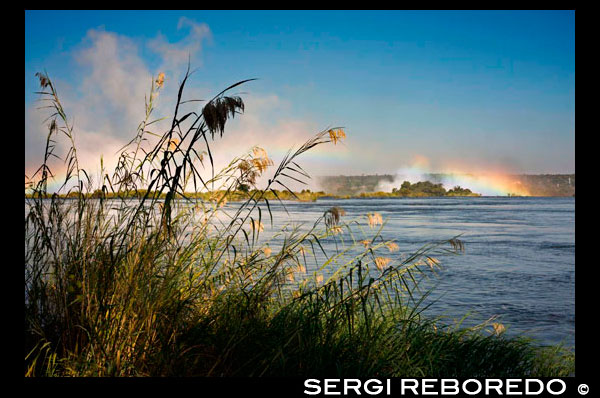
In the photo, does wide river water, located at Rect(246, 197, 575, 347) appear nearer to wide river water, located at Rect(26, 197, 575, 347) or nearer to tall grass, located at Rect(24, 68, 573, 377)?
wide river water, located at Rect(26, 197, 575, 347)

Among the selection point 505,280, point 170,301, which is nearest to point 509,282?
point 505,280

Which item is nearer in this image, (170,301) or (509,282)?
(170,301)

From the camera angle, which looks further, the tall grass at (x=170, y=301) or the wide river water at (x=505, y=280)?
the wide river water at (x=505, y=280)

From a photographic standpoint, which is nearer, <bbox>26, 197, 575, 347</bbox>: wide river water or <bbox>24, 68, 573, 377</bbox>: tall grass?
<bbox>24, 68, 573, 377</bbox>: tall grass

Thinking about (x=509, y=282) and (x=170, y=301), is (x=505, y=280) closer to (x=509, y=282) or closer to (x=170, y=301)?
(x=509, y=282)

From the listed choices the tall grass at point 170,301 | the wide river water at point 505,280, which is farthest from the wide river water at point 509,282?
the tall grass at point 170,301

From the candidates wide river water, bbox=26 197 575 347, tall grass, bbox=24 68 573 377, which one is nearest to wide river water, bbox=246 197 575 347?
wide river water, bbox=26 197 575 347

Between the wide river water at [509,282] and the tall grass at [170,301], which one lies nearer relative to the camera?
the tall grass at [170,301]

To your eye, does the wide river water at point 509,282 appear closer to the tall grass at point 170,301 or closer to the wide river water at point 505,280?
the wide river water at point 505,280

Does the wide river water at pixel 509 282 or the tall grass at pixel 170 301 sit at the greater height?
the tall grass at pixel 170 301

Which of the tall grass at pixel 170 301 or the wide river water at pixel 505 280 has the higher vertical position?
the tall grass at pixel 170 301
